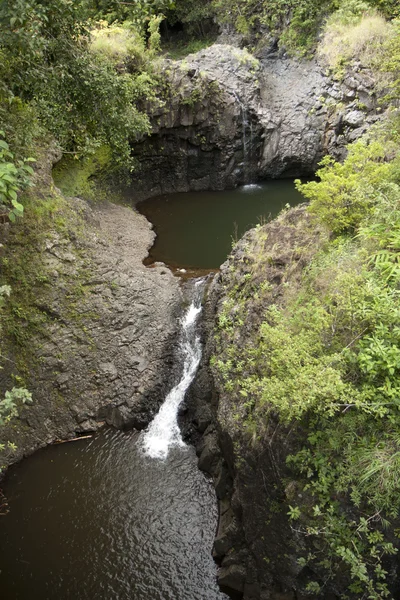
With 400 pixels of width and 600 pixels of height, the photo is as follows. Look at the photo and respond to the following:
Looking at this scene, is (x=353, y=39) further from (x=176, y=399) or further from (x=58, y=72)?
(x=176, y=399)

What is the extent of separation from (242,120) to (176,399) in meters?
14.4

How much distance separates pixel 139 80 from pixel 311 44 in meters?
9.47

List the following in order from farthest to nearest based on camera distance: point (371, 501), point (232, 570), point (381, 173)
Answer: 1. point (381, 173)
2. point (232, 570)
3. point (371, 501)

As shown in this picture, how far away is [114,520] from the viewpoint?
880cm

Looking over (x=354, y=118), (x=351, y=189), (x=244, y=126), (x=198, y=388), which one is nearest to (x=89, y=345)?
(x=198, y=388)

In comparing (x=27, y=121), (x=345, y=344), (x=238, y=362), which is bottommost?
(x=238, y=362)

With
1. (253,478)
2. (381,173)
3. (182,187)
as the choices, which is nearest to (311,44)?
(182,187)

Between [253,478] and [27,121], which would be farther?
[27,121]

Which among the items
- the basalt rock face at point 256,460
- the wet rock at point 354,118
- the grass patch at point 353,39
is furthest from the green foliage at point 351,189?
the grass patch at point 353,39

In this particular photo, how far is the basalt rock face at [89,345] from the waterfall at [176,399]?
0.28 meters

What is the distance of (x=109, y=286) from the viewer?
12070 mm

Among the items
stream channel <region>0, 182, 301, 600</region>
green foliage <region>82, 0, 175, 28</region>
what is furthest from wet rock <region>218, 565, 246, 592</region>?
green foliage <region>82, 0, 175, 28</region>

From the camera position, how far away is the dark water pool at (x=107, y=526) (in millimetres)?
7812

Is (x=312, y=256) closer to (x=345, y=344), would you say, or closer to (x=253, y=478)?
(x=345, y=344)
